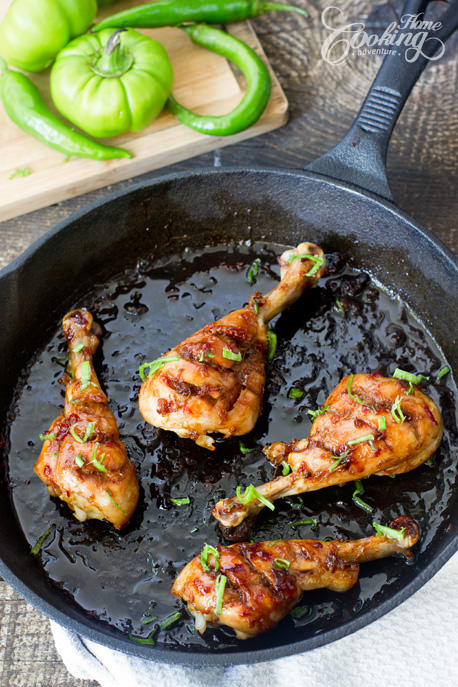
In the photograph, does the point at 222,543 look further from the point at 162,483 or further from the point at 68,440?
the point at 68,440

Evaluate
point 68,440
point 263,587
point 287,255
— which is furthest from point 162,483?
point 287,255

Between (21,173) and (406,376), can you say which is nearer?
(406,376)

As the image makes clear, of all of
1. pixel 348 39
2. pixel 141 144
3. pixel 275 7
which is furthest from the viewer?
pixel 348 39

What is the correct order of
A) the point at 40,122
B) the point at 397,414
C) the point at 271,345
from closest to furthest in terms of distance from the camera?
the point at 397,414, the point at 271,345, the point at 40,122

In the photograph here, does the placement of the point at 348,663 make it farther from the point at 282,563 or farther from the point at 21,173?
the point at 21,173

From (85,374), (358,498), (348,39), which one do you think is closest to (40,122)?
(85,374)

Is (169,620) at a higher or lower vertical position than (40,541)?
lower

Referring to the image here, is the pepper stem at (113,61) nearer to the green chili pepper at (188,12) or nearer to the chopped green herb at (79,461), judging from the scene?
the green chili pepper at (188,12)
